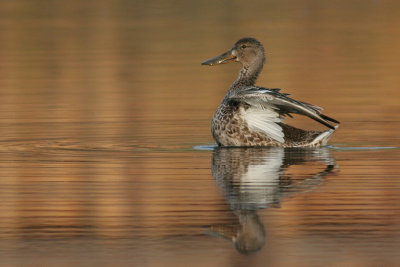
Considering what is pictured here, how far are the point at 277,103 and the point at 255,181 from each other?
100 inches

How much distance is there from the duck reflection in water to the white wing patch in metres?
0.27

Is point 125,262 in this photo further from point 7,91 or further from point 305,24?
point 305,24

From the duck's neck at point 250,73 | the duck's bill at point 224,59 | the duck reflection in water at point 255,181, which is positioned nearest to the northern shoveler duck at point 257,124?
the duck reflection in water at point 255,181

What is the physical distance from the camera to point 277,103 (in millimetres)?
12492

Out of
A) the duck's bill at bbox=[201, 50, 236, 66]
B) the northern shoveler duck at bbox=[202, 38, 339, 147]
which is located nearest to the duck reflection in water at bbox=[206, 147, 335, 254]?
the northern shoveler duck at bbox=[202, 38, 339, 147]

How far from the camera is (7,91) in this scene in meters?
18.7

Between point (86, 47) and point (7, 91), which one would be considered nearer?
point (7, 91)

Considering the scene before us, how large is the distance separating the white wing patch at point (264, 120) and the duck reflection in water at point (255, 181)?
10.6 inches

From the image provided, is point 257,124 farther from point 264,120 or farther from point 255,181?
point 255,181

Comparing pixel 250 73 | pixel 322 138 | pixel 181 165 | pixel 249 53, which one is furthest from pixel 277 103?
pixel 249 53

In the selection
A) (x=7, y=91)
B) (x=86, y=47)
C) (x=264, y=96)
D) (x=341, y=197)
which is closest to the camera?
(x=341, y=197)

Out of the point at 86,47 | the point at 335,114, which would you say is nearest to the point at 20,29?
the point at 86,47

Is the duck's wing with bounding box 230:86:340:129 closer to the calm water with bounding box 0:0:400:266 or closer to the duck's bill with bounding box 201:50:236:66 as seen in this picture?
the calm water with bounding box 0:0:400:266

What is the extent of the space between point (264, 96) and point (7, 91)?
284 inches
